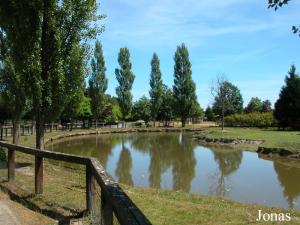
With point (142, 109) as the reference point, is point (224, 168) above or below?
below

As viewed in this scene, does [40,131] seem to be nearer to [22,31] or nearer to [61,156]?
[22,31]

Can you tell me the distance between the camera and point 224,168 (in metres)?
20.6

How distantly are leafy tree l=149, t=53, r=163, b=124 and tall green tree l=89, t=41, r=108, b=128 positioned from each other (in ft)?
34.9

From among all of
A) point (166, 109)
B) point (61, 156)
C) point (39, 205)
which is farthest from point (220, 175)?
point (166, 109)

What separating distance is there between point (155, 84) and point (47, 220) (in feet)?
203

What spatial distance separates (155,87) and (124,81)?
237 inches

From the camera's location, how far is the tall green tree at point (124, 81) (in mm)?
63812

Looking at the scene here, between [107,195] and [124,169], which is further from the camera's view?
[124,169]

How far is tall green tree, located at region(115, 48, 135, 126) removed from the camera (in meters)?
63.8

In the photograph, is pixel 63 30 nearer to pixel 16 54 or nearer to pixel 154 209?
pixel 16 54

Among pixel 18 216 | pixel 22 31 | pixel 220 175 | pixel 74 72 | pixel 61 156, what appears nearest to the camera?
pixel 18 216

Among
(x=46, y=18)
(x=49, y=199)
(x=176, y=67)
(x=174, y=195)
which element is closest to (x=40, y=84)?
(x=46, y=18)

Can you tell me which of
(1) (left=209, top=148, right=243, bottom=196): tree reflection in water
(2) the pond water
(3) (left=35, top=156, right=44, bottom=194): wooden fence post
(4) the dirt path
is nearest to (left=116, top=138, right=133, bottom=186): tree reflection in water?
(2) the pond water

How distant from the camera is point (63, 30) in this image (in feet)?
47.0
